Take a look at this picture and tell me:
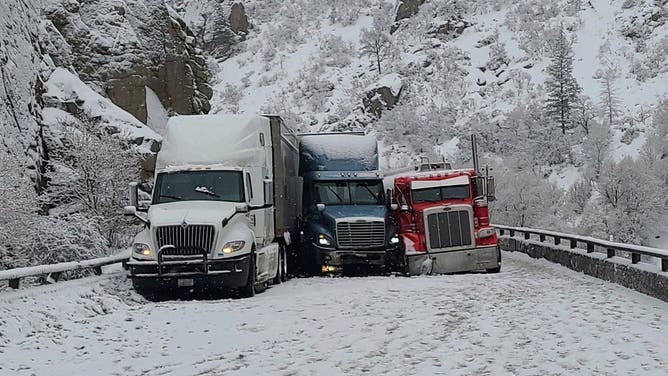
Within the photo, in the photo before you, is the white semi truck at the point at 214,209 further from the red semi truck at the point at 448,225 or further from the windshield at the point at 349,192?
the red semi truck at the point at 448,225

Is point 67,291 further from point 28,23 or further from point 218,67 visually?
point 218,67

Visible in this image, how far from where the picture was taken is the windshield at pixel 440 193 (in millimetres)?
20766

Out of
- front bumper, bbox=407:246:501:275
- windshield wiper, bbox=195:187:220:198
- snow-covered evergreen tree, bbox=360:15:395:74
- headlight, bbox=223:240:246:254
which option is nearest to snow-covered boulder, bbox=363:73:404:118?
snow-covered evergreen tree, bbox=360:15:395:74

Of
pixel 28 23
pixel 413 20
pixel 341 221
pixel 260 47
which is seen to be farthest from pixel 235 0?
pixel 341 221

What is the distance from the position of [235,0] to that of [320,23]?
19.7 metres

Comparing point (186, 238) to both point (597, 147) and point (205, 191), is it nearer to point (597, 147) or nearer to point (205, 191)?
point (205, 191)

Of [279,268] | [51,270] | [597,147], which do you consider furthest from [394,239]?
[597,147]

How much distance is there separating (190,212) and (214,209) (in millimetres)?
539

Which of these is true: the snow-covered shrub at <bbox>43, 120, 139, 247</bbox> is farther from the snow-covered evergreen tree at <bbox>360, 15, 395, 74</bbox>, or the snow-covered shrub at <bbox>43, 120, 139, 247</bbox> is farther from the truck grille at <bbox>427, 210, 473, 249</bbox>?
the snow-covered evergreen tree at <bbox>360, 15, 395, 74</bbox>

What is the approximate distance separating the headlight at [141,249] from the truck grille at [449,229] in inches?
334

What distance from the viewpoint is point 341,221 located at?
66.1 feet

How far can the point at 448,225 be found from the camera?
65.9 ft

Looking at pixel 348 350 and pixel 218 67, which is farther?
pixel 218 67

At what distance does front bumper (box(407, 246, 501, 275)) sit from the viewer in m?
19.8
